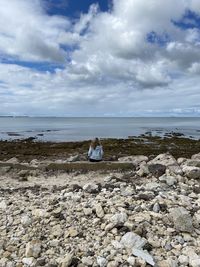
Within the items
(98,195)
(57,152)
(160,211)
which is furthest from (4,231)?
(57,152)

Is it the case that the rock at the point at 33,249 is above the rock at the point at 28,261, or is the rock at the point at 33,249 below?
above

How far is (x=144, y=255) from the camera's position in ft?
25.0

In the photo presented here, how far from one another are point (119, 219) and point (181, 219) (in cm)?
152

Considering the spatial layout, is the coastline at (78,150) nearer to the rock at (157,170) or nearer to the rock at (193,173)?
the rock at (157,170)

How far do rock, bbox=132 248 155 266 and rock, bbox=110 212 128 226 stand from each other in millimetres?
1013

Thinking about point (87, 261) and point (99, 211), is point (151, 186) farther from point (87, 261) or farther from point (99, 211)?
point (87, 261)

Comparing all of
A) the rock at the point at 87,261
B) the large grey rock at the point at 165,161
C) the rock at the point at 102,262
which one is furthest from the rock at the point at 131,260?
the large grey rock at the point at 165,161

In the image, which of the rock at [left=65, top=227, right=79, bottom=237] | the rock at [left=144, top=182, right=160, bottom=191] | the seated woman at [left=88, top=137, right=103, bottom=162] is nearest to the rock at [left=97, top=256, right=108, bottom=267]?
the rock at [left=65, top=227, right=79, bottom=237]

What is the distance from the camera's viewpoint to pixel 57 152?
3366 centimetres

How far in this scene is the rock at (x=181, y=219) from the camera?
8.64m

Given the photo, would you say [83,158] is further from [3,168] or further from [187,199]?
[187,199]

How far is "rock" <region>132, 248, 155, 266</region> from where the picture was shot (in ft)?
24.5

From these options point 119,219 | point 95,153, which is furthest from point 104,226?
point 95,153

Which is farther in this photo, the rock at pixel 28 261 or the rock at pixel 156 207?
the rock at pixel 156 207
